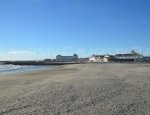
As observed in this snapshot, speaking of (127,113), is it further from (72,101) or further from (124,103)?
(72,101)

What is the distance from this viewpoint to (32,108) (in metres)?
11.2

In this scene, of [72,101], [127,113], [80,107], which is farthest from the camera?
[72,101]

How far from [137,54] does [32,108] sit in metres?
149

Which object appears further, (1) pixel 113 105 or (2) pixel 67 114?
(1) pixel 113 105

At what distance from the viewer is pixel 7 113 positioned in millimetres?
10492

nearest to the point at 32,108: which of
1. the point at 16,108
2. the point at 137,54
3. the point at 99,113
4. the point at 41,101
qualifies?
the point at 16,108

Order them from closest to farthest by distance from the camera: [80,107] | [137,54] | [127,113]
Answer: [127,113]
[80,107]
[137,54]

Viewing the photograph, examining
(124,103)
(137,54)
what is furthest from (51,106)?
(137,54)

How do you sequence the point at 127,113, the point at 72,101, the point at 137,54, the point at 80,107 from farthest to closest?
1. the point at 137,54
2. the point at 72,101
3. the point at 80,107
4. the point at 127,113

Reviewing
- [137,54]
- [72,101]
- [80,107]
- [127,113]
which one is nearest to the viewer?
[127,113]

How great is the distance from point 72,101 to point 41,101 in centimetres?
130

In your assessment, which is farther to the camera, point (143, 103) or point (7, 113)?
point (143, 103)

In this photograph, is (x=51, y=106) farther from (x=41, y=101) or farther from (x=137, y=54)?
(x=137, y=54)

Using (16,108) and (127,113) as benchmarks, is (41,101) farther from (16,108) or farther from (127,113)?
(127,113)
